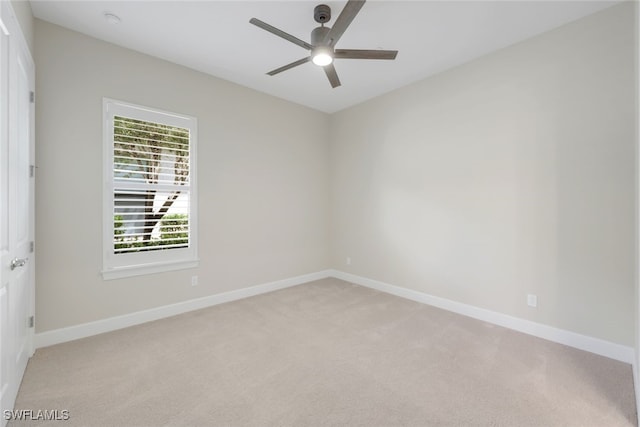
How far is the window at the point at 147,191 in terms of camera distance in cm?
299

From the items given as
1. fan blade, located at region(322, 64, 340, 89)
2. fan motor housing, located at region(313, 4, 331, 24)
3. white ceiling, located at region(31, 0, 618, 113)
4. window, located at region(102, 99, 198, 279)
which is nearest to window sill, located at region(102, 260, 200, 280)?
window, located at region(102, 99, 198, 279)

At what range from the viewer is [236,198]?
400 centimetres

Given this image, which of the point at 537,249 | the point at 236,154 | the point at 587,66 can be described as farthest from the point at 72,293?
the point at 587,66

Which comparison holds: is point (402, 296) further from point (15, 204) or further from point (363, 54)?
point (15, 204)

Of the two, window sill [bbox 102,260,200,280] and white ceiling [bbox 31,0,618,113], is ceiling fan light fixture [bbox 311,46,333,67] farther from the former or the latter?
window sill [bbox 102,260,200,280]

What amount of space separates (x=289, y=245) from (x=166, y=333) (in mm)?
2152

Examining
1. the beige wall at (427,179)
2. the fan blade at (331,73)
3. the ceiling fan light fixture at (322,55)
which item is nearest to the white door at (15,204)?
the beige wall at (427,179)

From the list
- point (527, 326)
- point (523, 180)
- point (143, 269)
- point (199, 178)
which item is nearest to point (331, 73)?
point (199, 178)

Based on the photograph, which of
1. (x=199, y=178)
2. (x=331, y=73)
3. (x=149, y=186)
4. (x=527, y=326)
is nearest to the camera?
(x=331, y=73)

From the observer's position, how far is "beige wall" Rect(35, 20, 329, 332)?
2.68 meters

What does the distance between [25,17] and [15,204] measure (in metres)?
1.58

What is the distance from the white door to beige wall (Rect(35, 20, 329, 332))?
23cm

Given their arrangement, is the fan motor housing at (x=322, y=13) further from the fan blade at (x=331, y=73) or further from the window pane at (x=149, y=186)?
the window pane at (x=149, y=186)

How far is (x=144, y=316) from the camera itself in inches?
126
